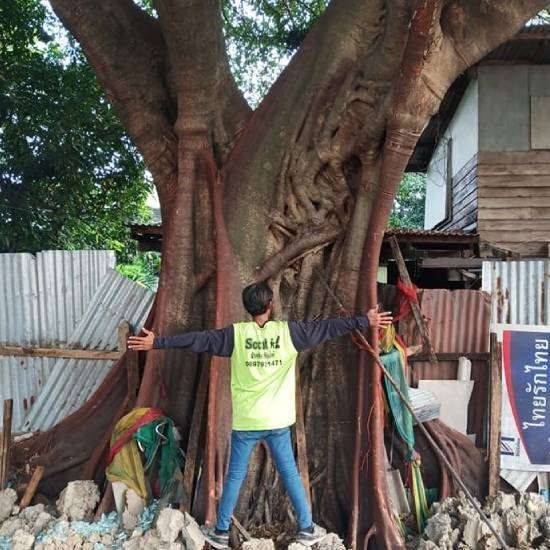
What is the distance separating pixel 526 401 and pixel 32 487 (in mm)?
3729

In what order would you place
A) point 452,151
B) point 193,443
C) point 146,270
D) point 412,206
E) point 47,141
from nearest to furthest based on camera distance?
point 193,443 → point 47,141 → point 452,151 → point 146,270 → point 412,206

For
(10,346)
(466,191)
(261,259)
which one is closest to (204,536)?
(261,259)

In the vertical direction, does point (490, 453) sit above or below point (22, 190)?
below

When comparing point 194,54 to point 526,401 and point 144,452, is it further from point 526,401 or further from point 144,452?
point 526,401

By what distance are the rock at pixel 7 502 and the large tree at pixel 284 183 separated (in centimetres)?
61

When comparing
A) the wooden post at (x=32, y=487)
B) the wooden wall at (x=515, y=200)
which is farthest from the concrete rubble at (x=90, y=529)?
the wooden wall at (x=515, y=200)

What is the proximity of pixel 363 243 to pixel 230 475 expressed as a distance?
71.0 inches

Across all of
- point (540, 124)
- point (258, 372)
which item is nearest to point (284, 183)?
point (258, 372)

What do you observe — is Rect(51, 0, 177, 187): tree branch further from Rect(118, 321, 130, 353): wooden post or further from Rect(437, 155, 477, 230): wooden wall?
Rect(437, 155, 477, 230): wooden wall

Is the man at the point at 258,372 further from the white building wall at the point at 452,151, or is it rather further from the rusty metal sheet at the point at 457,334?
the white building wall at the point at 452,151

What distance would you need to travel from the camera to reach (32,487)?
3.89m

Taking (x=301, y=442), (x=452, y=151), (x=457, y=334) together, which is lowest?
(x=301, y=442)

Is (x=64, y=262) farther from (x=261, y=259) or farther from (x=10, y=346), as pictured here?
(x=261, y=259)

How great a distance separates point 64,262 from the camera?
5387 mm
